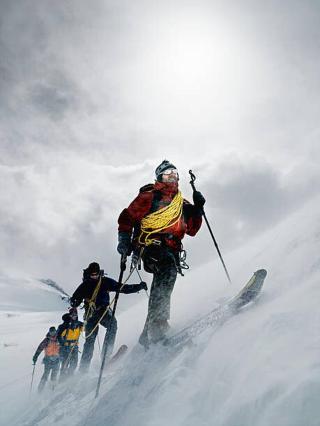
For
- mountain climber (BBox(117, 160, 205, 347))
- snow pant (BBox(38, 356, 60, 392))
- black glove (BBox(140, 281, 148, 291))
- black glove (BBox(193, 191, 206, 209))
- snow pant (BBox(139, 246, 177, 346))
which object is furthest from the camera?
snow pant (BBox(38, 356, 60, 392))

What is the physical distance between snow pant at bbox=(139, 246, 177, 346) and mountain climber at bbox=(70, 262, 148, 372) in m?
2.27

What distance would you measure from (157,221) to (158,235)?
228 mm

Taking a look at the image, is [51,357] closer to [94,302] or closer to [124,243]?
[94,302]

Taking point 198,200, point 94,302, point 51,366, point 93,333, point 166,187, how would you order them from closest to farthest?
point 166,187 → point 198,200 → point 93,333 → point 94,302 → point 51,366

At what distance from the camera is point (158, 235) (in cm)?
580

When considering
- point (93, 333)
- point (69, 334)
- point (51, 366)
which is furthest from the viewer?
point (51, 366)

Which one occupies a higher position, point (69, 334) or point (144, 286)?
point (69, 334)

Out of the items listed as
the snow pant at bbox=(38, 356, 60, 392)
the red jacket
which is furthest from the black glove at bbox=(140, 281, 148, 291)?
the snow pant at bbox=(38, 356, 60, 392)

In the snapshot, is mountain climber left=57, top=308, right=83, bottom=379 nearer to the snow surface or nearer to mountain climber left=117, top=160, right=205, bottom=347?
the snow surface

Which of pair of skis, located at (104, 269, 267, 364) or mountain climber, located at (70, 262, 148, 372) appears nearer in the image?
pair of skis, located at (104, 269, 267, 364)

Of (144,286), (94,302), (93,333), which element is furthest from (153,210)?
(93,333)

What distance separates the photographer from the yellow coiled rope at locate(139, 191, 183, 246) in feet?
19.1

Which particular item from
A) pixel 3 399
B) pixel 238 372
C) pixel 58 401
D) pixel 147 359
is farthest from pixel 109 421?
pixel 3 399

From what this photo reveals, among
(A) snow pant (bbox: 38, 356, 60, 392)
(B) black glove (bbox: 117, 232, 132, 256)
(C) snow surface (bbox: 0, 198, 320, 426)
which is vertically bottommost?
(C) snow surface (bbox: 0, 198, 320, 426)
